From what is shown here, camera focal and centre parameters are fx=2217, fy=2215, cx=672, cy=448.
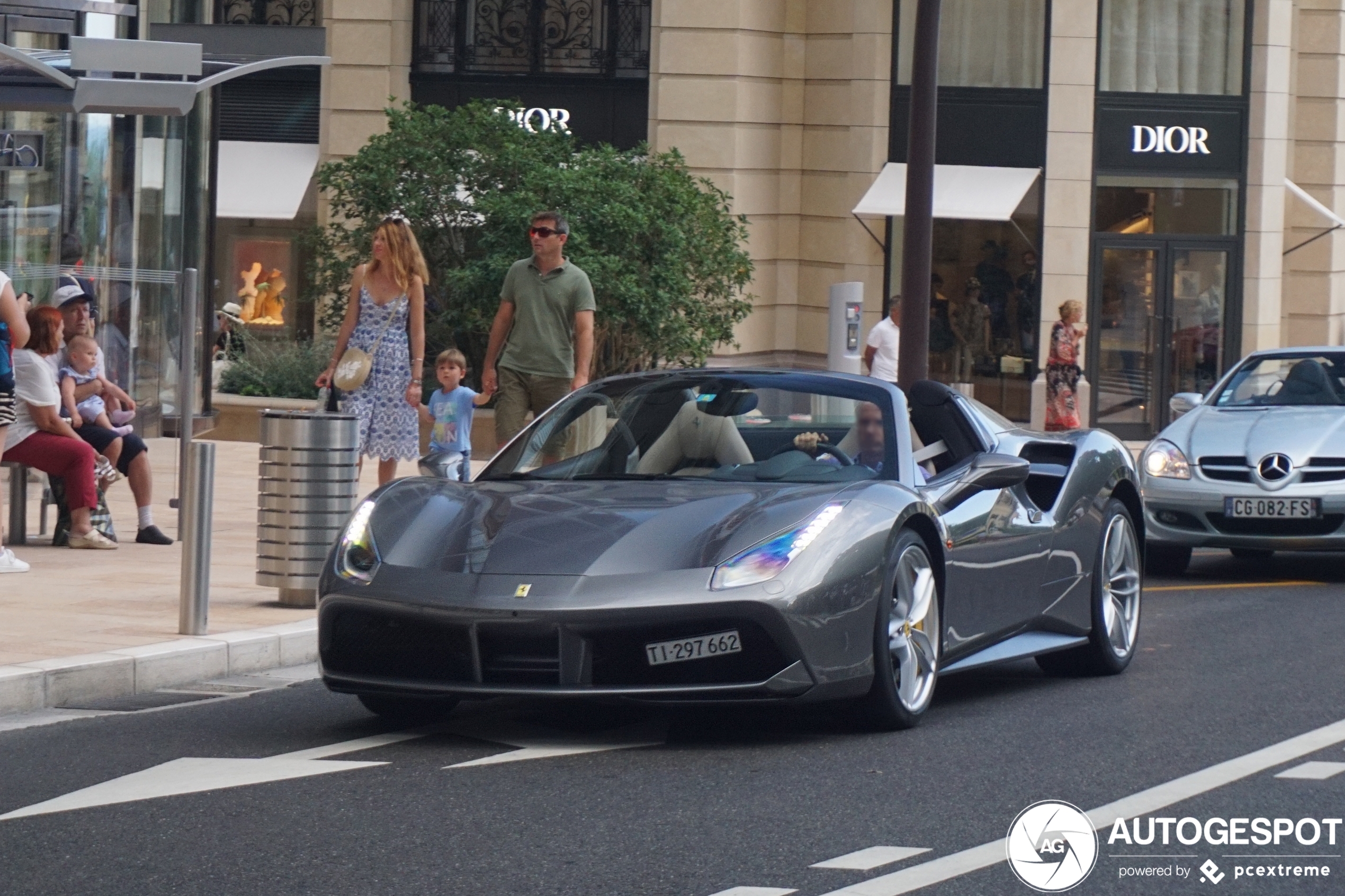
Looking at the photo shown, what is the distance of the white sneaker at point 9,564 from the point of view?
1039 centimetres

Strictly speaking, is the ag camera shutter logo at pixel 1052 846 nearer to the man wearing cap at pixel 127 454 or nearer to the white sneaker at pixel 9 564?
the white sneaker at pixel 9 564

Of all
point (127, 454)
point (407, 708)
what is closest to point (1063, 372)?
point (127, 454)

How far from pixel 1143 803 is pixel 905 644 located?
122 centimetres

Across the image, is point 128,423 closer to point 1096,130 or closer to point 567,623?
point 567,623

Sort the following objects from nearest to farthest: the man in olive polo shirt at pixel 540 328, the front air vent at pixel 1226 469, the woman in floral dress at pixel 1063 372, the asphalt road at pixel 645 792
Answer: the asphalt road at pixel 645 792 < the man in olive polo shirt at pixel 540 328 < the front air vent at pixel 1226 469 < the woman in floral dress at pixel 1063 372

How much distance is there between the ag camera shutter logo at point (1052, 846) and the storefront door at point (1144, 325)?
2182 centimetres

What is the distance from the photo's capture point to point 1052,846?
5520mm

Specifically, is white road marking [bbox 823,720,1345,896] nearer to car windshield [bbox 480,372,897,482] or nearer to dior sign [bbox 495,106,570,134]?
car windshield [bbox 480,372,897,482]

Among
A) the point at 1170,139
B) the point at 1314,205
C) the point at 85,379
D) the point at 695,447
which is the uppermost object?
the point at 1170,139

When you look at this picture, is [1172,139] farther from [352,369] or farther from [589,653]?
[589,653]

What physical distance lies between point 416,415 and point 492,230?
28.8 feet

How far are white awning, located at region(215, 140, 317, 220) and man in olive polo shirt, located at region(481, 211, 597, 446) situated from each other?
54.0ft

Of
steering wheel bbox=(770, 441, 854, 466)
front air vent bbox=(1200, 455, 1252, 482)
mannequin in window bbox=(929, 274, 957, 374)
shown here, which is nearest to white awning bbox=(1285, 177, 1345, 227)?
mannequin in window bbox=(929, 274, 957, 374)

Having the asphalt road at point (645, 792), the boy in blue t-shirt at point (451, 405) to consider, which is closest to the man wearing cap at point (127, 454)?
the boy in blue t-shirt at point (451, 405)
